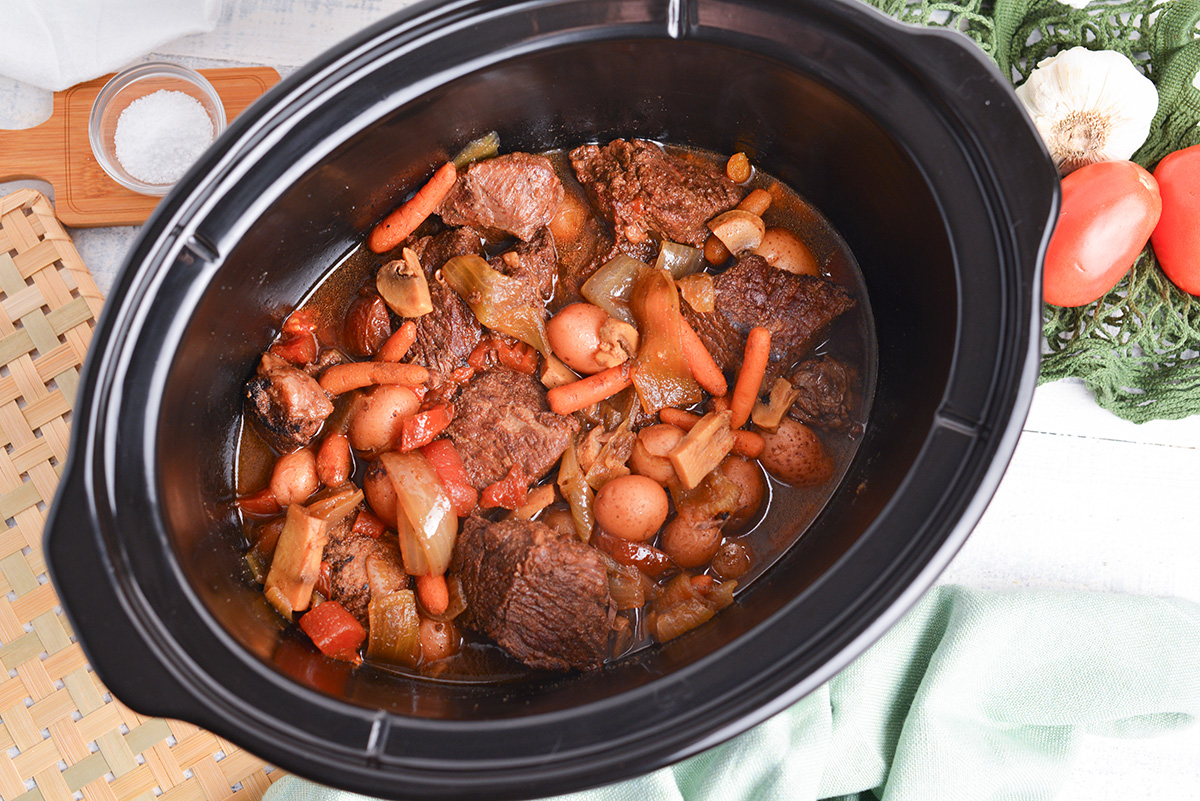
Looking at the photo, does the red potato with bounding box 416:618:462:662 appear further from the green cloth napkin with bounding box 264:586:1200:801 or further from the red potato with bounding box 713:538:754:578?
the red potato with bounding box 713:538:754:578

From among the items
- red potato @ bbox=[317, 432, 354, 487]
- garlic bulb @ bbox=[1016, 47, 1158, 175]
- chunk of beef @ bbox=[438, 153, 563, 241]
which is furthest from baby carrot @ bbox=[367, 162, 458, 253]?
garlic bulb @ bbox=[1016, 47, 1158, 175]

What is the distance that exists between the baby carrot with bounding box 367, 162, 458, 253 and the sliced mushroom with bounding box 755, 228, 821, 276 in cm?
72

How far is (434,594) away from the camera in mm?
1596

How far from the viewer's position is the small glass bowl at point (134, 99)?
6.17 feet

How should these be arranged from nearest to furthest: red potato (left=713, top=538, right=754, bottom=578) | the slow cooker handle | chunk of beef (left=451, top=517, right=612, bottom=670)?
the slow cooker handle
chunk of beef (left=451, top=517, right=612, bottom=670)
red potato (left=713, top=538, right=754, bottom=578)

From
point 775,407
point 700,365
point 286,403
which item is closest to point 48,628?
point 286,403

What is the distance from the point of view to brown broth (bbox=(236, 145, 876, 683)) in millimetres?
1618

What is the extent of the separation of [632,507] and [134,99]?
1.66 metres

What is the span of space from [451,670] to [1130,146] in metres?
1.92

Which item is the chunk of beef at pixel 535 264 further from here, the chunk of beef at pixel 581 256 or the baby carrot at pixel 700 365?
the baby carrot at pixel 700 365

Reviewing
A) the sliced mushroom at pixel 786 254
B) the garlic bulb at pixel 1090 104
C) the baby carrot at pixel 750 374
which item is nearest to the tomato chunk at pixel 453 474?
the baby carrot at pixel 750 374

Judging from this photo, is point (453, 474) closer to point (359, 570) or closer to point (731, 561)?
point (359, 570)

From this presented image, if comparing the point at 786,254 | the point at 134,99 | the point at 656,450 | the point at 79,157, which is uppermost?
the point at 134,99

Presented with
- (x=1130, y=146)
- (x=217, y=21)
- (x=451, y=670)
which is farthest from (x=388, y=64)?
(x=1130, y=146)
